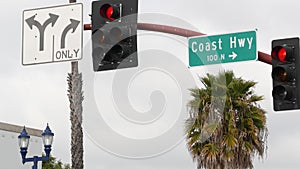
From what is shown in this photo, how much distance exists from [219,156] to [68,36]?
15583 mm

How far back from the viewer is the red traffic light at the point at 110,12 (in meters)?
11.9

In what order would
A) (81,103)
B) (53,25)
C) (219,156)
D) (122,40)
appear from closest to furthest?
(122,40), (53,25), (81,103), (219,156)

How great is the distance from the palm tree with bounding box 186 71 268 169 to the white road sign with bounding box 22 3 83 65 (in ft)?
47.5

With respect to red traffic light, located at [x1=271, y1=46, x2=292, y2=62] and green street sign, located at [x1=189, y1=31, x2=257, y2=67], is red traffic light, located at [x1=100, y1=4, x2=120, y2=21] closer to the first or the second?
green street sign, located at [x1=189, y1=31, x2=257, y2=67]

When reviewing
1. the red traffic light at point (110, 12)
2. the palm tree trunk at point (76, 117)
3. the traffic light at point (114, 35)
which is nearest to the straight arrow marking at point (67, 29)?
the traffic light at point (114, 35)

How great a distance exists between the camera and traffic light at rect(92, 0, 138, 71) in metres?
11.8

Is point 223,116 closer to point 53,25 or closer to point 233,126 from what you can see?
point 233,126

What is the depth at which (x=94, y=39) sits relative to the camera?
12.0m

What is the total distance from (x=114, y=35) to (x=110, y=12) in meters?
0.37

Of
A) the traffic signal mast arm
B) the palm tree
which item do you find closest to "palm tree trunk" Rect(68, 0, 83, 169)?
→ the palm tree

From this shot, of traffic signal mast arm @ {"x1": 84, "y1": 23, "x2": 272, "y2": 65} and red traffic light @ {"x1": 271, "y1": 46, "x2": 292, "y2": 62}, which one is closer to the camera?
red traffic light @ {"x1": 271, "y1": 46, "x2": 292, "y2": 62}

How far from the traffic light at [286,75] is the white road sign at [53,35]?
318cm

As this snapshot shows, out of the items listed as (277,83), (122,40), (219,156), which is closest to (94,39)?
(122,40)

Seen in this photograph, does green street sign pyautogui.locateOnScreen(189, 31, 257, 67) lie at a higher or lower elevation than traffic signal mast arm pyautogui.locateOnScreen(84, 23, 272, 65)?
lower
